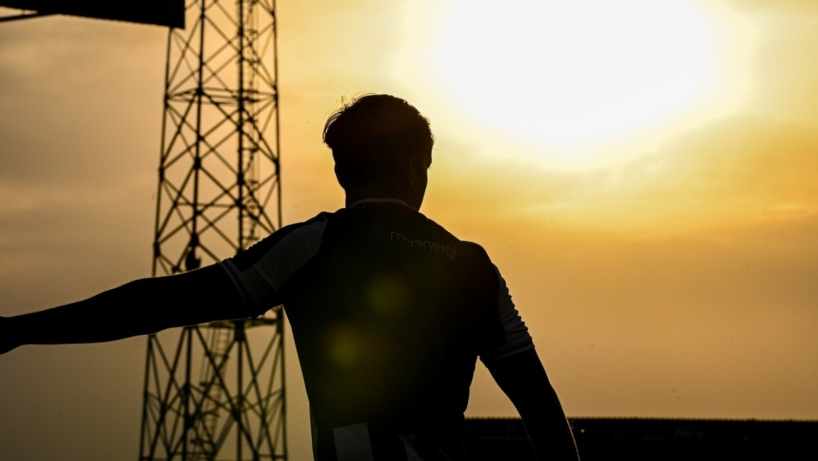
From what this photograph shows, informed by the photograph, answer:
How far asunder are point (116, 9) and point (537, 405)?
57.3ft

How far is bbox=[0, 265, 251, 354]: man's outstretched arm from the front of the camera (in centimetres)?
249

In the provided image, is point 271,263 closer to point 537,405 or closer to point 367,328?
point 367,328

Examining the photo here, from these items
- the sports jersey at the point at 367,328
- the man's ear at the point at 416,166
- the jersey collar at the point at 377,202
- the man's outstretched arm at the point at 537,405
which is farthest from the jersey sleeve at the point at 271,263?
the man's outstretched arm at the point at 537,405

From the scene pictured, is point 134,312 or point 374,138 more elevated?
point 374,138

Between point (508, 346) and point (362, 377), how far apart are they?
1.54 feet

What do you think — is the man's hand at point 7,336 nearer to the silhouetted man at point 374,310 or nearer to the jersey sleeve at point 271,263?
the silhouetted man at point 374,310

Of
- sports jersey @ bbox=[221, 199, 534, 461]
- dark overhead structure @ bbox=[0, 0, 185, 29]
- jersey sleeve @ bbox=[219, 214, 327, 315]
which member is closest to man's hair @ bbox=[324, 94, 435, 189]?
sports jersey @ bbox=[221, 199, 534, 461]

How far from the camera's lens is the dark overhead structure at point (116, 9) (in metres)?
17.9

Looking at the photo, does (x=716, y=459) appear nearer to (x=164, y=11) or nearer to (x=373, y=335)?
(x=164, y=11)

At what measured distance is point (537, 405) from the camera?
301 centimetres

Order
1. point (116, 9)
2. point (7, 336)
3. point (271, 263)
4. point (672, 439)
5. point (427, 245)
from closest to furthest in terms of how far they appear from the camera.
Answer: point (7, 336), point (271, 263), point (427, 245), point (116, 9), point (672, 439)

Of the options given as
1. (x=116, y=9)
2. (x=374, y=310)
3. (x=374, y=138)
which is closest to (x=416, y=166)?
(x=374, y=138)

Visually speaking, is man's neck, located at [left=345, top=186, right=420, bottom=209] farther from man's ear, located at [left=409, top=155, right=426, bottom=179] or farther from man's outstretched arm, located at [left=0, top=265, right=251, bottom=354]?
man's outstretched arm, located at [left=0, top=265, right=251, bottom=354]

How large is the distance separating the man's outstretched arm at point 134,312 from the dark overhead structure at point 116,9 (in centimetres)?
1602
